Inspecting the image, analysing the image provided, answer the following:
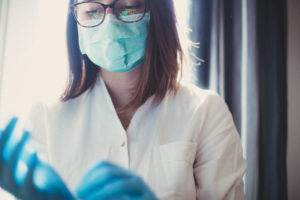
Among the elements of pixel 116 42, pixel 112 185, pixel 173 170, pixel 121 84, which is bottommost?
pixel 173 170

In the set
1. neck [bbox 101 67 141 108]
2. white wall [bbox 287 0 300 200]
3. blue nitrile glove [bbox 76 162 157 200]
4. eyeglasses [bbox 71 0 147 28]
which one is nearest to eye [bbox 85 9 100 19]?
eyeglasses [bbox 71 0 147 28]

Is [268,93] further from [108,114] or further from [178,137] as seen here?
[108,114]

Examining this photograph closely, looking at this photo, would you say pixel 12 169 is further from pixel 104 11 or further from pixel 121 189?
pixel 104 11

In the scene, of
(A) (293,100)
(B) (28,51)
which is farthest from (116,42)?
(A) (293,100)

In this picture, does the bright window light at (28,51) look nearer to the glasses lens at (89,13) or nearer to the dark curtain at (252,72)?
the dark curtain at (252,72)

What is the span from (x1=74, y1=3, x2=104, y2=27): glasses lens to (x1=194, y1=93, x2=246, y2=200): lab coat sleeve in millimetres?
377

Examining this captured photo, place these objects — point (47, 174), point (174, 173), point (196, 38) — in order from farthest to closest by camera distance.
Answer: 1. point (196, 38)
2. point (174, 173)
3. point (47, 174)

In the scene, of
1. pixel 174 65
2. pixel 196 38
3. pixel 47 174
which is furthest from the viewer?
pixel 196 38

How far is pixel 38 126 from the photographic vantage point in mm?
733

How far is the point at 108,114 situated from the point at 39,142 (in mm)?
205

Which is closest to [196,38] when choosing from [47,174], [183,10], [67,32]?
[183,10]

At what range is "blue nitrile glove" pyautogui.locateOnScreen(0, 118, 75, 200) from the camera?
0.41 meters

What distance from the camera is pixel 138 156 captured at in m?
0.65

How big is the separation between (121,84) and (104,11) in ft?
0.71
